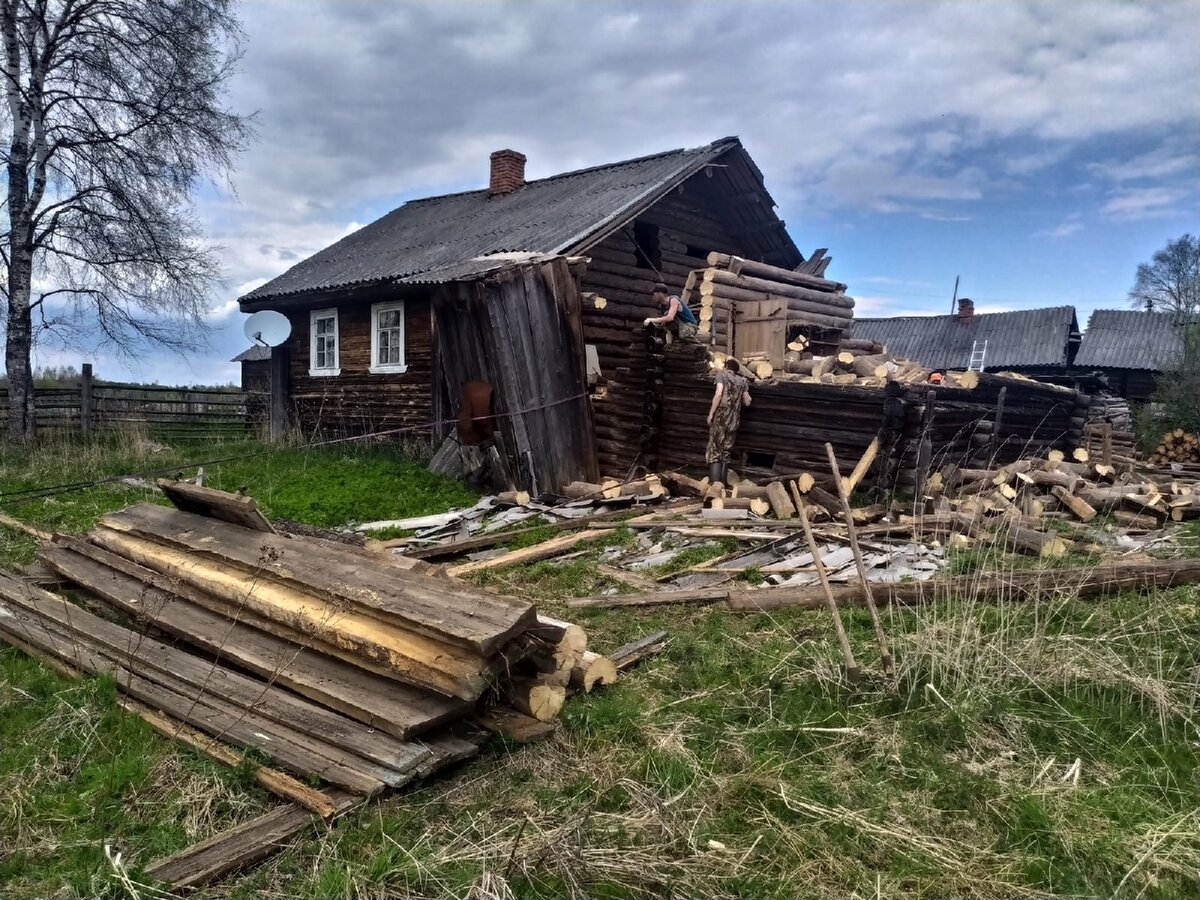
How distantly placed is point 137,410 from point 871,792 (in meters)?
17.0

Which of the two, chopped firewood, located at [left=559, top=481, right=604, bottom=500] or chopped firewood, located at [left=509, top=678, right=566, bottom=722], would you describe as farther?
Answer: chopped firewood, located at [left=559, top=481, right=604, bottom=500]

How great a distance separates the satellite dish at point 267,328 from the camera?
52.6 feet

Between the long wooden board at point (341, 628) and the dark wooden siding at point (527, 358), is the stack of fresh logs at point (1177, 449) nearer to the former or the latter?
the dark wooden siding at point (527, 358)

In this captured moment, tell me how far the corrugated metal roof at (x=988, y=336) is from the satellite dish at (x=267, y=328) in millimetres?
27356

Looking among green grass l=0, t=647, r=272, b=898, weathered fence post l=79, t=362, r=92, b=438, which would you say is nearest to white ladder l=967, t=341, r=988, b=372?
weathered fence post l=79, t=362, r=92, b=438

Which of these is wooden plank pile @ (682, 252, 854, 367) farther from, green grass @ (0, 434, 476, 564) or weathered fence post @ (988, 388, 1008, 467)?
green grass @ (0, 434, 476, 564)

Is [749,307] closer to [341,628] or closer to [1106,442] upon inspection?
[1106,442]

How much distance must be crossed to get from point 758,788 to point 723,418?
719 cm

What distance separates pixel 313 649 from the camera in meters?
4.31

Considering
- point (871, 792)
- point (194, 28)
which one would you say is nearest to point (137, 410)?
point (194, 28)

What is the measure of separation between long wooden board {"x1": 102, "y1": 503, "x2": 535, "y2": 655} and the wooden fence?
11.2 metres

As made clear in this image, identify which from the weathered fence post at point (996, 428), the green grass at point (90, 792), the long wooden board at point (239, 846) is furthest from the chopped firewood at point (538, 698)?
the weathered fence post at point (996, 428)

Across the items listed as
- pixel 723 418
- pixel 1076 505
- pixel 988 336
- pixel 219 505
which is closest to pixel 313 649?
pixel 219 505

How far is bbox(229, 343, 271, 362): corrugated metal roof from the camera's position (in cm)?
2799
